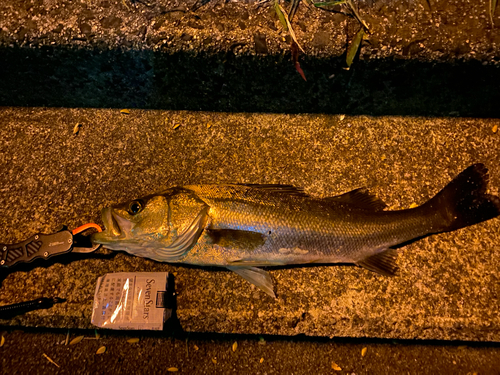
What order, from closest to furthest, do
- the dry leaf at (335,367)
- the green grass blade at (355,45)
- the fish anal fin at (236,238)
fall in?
the fish anal fin at (236,238) → the green grass blade at (355,45) → the dry leaf at (335,367)

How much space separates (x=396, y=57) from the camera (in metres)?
2.32

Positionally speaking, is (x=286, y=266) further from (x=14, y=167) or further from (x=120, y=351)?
(x=14, y=167)

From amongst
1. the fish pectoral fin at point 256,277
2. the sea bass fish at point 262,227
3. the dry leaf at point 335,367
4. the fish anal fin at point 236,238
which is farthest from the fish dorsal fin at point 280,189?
the dry leaf at point 335,367

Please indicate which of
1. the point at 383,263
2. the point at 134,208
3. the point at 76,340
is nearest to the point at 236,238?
the point at 134,208

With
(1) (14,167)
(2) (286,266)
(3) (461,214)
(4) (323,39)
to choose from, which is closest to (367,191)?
(3) (461,214)

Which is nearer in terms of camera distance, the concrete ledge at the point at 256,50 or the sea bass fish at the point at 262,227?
the sea bass fish at the point at 262,227

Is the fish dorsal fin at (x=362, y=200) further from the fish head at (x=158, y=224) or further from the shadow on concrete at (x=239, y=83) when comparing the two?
the fish head at (x=158, y=224)

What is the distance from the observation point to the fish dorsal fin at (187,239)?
2.20 meters

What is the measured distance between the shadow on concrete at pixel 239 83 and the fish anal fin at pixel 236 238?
125 cm

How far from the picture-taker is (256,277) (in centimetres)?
236

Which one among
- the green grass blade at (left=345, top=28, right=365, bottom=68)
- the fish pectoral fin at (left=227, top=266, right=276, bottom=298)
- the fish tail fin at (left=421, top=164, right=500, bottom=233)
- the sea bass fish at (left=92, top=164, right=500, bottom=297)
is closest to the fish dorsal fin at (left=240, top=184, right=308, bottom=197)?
the sea bass fish at (left=92, top=164, right=500, bottom=297)

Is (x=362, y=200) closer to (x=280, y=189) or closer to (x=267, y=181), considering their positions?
(x=280, y=189)

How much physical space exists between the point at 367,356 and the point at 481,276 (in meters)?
1.17

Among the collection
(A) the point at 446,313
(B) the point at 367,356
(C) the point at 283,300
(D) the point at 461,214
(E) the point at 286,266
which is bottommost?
(B) the point at 367,356
